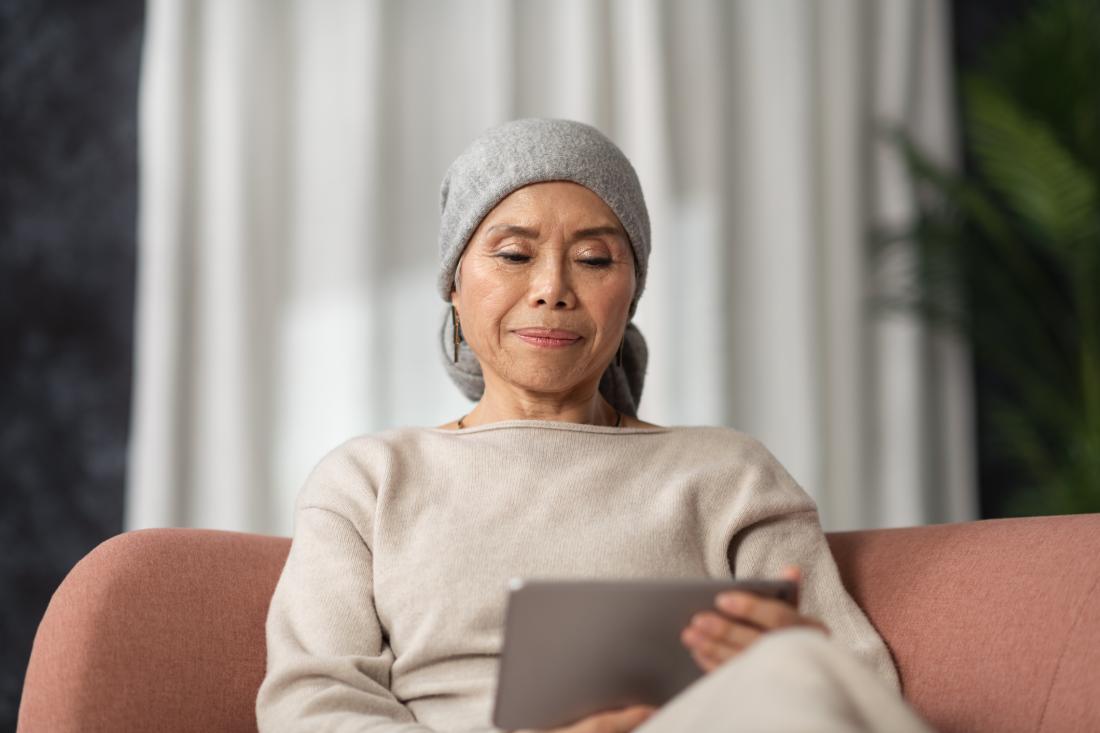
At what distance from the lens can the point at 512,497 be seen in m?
1.62

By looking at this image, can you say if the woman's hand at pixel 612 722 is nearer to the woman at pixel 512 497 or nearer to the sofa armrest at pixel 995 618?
the woman at pixel 512 497

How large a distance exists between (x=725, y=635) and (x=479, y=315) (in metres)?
0.69

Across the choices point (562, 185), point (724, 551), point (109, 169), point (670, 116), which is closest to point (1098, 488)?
point (670, 116)

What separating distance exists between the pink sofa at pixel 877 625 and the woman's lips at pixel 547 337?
49 cm

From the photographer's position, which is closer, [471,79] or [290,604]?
[290,604]

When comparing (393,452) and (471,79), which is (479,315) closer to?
(393,452)

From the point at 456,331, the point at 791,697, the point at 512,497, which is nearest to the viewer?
the point at 791,697

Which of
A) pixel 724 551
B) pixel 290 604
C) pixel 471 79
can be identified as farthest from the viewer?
pixel 471 79

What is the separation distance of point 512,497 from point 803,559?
1.33ft

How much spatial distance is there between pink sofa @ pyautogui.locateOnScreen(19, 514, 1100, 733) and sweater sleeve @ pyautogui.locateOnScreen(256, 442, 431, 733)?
0.08 meters

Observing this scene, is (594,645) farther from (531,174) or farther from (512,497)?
(531,174)

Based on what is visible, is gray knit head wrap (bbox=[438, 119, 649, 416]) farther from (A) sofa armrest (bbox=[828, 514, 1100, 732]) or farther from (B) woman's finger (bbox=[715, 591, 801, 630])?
(B) woman's finger (bbox=[715, 591, 801, 630])

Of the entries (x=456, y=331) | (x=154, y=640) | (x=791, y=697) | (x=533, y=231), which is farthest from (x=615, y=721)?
(x=456, y=331)

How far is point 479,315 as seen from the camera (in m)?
1.74
